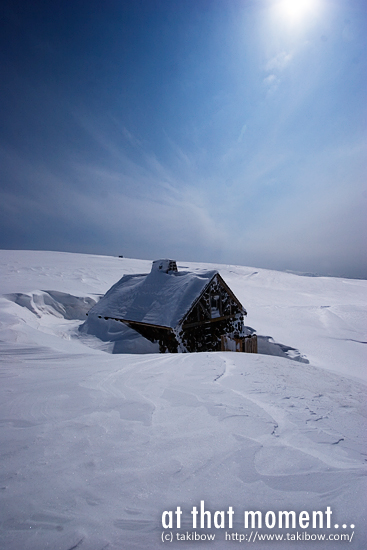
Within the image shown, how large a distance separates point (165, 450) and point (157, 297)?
359 inches

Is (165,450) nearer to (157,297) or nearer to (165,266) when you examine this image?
(157,297)

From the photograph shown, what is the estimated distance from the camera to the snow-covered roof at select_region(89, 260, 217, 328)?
984cm

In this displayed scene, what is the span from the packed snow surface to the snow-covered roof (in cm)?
535

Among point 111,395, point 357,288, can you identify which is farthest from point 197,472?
point 357,288

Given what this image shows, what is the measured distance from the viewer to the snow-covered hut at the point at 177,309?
31.6 ft

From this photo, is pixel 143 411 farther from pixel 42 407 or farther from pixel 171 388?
pixel 42 407

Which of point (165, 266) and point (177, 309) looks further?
point (165, 266)

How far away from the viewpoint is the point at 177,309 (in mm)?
9664

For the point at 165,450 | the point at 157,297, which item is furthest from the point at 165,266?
the point at 165,450

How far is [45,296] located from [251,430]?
15.1 meters

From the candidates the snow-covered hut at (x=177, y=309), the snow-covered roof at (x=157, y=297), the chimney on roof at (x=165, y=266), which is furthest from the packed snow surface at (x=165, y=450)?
the chimney on roof at (x=165, y=266)

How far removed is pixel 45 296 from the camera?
574 inches

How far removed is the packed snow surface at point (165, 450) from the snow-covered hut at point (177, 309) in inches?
205

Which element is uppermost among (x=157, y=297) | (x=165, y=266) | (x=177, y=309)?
(x=165, y=266)
